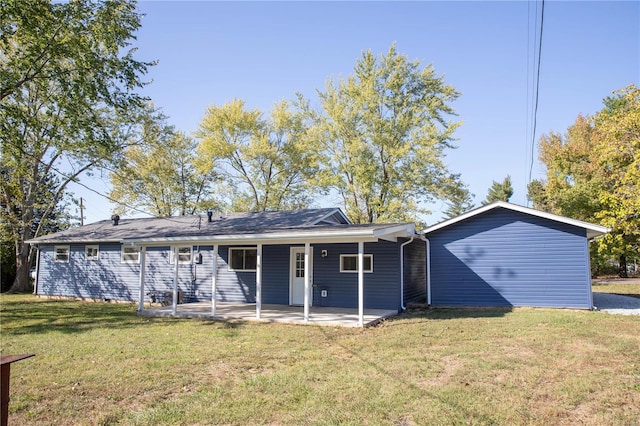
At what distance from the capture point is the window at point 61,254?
734 inches

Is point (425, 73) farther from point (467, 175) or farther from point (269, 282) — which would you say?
point (269, 282)

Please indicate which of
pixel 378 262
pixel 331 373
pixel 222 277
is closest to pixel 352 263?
pixel 378 262

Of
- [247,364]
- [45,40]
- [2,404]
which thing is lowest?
[247,364]

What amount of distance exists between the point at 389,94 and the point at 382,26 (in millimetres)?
15220

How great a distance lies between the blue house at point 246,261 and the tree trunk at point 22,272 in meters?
2.71

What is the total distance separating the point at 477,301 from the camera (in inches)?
516

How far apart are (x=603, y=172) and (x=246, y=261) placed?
22778mm

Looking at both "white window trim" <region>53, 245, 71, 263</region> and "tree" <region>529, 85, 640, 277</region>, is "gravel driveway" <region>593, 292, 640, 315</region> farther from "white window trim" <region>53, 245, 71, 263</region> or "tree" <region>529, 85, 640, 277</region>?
"white window trim" <region>53, 245, 71, 263</region>

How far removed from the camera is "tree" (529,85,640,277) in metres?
15.4

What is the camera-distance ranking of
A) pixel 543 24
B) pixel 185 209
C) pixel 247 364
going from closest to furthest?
pixel 247 364, pixel 543 24, pixel 185 209

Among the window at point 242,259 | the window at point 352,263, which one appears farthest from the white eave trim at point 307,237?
the window at point 242,259

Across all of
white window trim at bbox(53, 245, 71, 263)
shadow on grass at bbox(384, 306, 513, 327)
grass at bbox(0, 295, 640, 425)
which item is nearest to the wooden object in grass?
grass at bbox(0, 295, 640, 425)

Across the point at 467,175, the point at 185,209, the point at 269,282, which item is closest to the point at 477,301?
the point at 269,282

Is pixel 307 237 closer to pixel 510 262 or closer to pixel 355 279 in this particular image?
pixel 355 279
